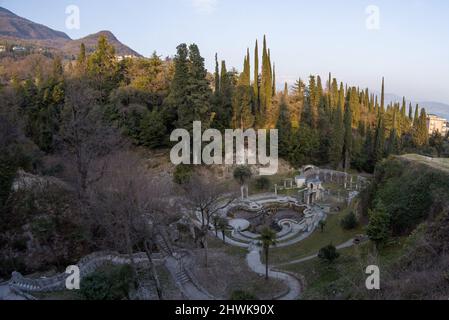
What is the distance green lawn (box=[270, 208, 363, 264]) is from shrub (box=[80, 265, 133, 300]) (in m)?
12.1

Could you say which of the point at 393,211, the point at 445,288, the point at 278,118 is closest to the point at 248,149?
the point at 278,118

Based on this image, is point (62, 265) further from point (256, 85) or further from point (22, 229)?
point (256, 85)

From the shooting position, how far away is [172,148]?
42281 mm

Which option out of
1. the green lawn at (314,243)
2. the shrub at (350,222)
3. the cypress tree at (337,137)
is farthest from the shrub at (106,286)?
the cypress tree at (337,137)

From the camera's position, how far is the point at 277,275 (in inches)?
811

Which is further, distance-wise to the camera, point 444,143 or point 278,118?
point 444,143

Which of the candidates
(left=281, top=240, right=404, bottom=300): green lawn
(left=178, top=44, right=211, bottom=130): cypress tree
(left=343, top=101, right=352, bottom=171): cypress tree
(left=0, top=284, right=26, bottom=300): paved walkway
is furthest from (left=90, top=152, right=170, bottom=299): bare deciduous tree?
(left=343, top=101, right=352, bottom=171): cypress tree

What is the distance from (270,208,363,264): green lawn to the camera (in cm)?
2431

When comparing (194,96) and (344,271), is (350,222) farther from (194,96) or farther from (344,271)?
(194,96)

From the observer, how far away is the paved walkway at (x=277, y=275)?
1788 centimetres

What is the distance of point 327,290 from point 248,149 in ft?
103

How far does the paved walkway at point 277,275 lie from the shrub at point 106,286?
8.33 meters

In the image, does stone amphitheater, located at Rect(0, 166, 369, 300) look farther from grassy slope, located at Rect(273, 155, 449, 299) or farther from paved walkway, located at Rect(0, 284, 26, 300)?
grassy slope, located at Rect(273, 155, 449, 299)

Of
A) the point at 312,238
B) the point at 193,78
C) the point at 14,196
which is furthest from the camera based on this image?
the point at 193,78
